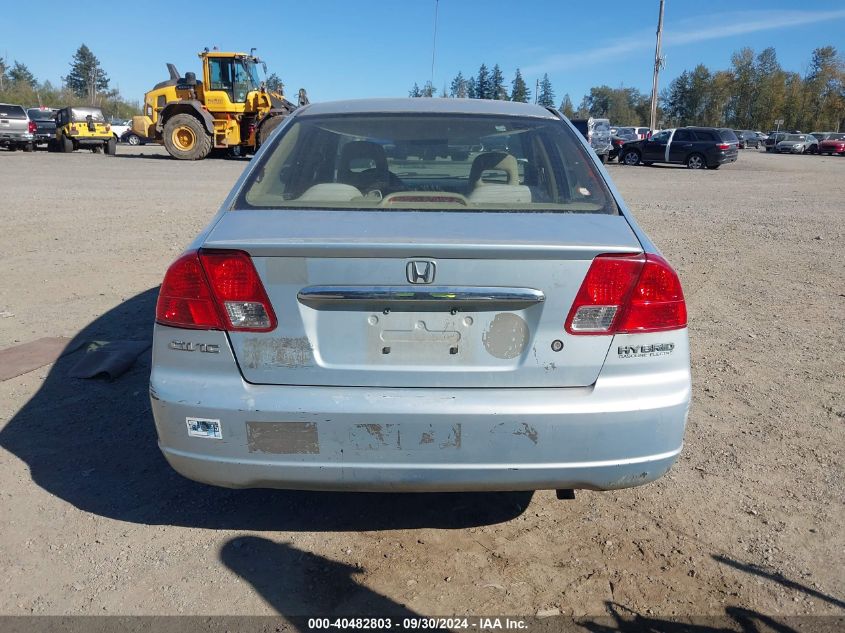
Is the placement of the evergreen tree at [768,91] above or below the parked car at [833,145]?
above

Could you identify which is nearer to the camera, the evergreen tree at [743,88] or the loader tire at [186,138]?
the loader tire at [186,138]

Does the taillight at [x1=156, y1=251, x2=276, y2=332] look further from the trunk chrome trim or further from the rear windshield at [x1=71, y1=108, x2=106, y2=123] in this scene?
the rear windshield at [x1=71, y1=108, x2=106, y2=123]

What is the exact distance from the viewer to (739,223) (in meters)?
11.6

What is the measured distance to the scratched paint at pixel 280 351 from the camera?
2385 mm

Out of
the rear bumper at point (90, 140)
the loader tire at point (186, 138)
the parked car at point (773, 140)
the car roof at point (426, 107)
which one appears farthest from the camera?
the parked car at point (773, 140)

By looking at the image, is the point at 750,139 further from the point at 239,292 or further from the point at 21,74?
the point at 21,74

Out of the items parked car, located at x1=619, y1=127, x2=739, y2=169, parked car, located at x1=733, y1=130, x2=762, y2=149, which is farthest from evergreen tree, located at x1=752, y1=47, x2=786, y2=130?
parked car, located at x1=619, y1=127, x2=739, y2=169

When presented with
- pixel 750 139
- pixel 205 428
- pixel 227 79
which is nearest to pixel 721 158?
pixel 227 79

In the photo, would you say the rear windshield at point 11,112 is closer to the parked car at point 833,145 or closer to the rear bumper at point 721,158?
the rear bumper at point 721,158

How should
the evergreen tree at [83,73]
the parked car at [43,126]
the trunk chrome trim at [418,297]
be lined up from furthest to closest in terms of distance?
the evergreen tree at [83,73] → the parked car at [43,126] → the trunk chrome trim at [418,297]

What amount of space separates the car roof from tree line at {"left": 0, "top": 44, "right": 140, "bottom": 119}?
88.6m

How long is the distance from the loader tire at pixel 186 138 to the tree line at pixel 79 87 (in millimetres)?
65454

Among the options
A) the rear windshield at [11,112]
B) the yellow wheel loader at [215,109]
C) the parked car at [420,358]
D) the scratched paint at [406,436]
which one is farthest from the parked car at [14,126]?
the scratched paint at [406,436]

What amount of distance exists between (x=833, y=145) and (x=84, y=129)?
159ft
